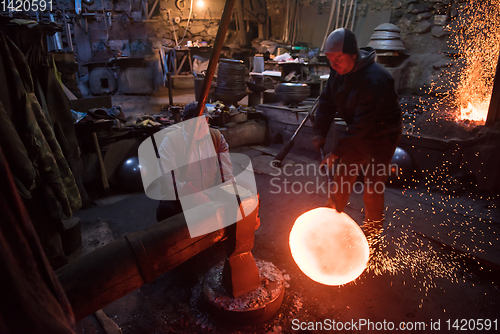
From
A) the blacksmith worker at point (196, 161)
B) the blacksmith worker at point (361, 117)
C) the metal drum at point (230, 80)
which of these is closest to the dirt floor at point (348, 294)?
the blacksmith worker at point (361, 117)

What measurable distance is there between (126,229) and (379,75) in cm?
407

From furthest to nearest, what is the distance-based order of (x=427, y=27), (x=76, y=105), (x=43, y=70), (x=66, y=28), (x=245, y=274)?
(x=66, y=28) < (x=427, y=27) < (x=76, y=105) < (x=43, y=70) < (x=245, y=274)

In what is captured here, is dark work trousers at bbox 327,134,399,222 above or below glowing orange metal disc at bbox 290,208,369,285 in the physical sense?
above

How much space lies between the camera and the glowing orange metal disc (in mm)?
3268

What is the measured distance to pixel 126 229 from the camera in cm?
428

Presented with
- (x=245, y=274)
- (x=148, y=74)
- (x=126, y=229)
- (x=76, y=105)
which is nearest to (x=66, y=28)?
(x=148, y=74)

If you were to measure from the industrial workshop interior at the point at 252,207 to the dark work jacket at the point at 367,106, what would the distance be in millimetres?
22

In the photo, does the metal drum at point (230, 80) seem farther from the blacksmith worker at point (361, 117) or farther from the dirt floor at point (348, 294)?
the dirt floor at point (348, 294)

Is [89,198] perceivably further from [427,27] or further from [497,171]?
[427,27]

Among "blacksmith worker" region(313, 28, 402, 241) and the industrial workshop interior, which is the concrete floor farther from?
"blacksmith worker" region(313, 28, 402, 241)

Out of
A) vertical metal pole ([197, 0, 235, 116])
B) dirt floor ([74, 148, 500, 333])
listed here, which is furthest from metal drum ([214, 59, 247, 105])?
vertical metal pole ([197, 0, 235, 116])

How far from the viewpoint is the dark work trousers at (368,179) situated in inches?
131

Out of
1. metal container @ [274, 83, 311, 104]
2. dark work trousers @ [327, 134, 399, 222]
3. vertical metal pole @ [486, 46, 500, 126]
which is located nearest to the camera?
dark work trousers @ [327, 134, 399, 222]

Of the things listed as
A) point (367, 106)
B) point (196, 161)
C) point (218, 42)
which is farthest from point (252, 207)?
point (367, 106)
